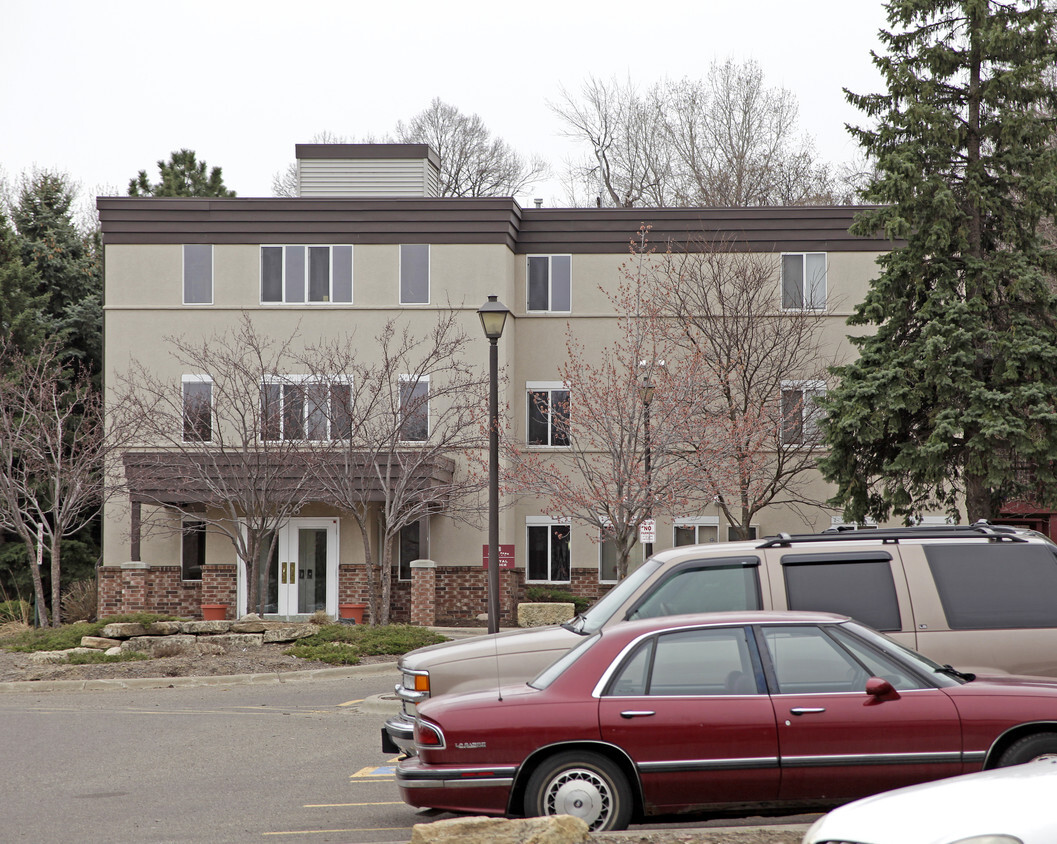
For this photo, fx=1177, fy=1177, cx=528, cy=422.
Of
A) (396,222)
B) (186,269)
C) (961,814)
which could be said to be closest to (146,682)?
(961,814)

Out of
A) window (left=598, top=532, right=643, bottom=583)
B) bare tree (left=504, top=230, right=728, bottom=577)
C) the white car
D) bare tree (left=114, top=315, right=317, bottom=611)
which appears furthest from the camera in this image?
window (left=598, top=532, right=643, bottom=583)

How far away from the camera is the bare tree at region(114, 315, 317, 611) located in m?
25.9

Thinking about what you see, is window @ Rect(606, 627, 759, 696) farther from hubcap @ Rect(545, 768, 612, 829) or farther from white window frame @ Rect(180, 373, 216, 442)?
white window frame @ Rect(180, 373, 216, 442)

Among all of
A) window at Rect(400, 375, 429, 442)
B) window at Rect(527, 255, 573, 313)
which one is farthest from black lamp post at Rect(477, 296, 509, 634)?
window at Rect(527, 255, 573, 313)

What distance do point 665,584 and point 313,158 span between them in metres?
27.1

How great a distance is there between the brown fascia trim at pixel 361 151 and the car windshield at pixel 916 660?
1098 inches

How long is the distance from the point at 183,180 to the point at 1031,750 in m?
44.5

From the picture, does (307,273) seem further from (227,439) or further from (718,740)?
(718,740)

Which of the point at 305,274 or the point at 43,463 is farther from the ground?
the point at 305,274

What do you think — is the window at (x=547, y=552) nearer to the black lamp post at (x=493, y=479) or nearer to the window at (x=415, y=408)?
the window at (x=415, y=408)

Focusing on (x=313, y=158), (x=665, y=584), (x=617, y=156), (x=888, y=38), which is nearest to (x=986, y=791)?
(x=665, y=584)

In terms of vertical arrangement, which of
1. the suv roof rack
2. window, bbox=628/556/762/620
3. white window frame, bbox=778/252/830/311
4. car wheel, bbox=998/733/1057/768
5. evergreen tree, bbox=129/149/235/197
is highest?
evergreen tree, bbox=129/149/235/197

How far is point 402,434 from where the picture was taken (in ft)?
95.5

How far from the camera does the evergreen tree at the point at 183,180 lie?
46.3m
